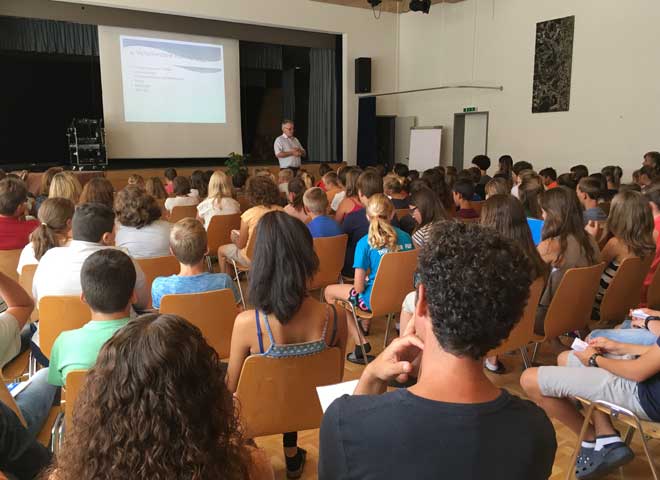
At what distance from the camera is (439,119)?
38.5ft

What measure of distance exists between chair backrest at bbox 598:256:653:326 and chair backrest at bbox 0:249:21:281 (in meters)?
3.84

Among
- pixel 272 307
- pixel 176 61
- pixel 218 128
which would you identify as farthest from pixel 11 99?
pixel 272 307

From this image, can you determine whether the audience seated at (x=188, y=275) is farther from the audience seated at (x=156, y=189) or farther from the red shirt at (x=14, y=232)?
the audience seated at (x=156, y=189)

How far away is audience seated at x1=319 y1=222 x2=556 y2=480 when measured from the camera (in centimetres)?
101

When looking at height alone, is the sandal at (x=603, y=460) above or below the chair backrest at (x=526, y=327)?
below

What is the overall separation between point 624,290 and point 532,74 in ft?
25.5

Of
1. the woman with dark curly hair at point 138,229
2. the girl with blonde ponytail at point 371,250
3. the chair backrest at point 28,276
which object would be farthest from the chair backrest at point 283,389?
the woman with dark curly hair at point 138,229

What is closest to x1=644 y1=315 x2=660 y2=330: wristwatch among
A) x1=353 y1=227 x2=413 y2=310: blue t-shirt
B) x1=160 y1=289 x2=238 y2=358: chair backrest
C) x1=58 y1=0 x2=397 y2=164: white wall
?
x1=353 y1=227 x2=413 y2=310: blue t-shirt

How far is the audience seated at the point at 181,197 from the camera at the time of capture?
5.81m

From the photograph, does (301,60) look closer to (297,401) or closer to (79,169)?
(79,169)

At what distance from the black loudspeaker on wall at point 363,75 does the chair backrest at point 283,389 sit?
10.6 meters

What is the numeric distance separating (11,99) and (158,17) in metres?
3.21

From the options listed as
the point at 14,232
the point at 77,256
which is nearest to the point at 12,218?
the point at 14,232

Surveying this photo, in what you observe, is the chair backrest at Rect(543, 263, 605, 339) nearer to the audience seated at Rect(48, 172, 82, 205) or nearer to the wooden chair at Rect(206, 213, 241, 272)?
the wooden chair at Rect(206, 213, 241, 272)
